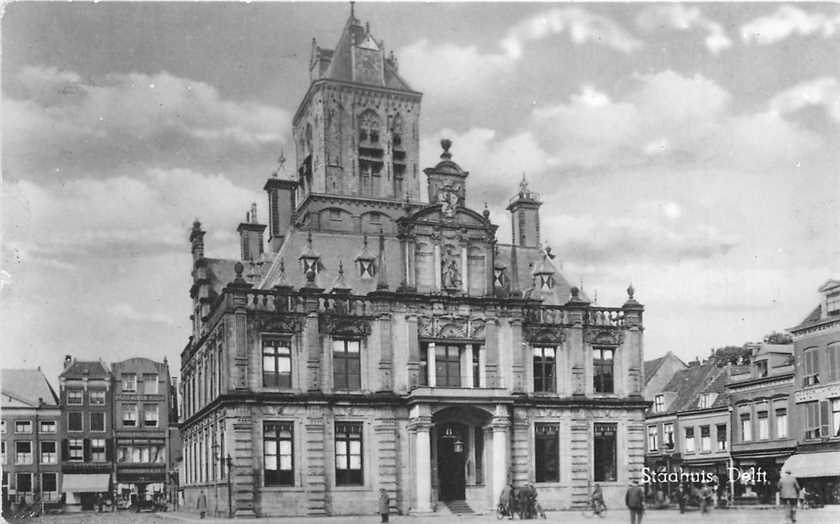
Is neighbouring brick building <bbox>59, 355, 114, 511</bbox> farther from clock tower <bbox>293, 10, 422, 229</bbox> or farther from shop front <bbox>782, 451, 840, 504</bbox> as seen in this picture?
shop front <bbox>782, 451, 840, 504</bbox>

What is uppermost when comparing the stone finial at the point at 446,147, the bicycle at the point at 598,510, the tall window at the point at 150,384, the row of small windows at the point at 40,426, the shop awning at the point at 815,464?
the stone finial at the point at 446,147

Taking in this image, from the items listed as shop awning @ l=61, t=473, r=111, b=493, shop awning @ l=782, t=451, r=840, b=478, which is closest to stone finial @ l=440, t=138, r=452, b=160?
shop awning @ l=782, t=451, r=840, b=478

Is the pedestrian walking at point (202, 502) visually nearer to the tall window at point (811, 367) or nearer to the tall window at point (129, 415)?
the tall window at point (129, 415)

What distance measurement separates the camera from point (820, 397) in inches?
1896

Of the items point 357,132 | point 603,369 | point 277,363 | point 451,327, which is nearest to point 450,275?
point 451,327

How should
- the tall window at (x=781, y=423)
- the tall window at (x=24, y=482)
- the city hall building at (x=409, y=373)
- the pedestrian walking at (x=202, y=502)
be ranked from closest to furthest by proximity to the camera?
1. the city hall building at (x=409, y=373)
2. the pedestrian walking at (x=202, y=502)
3. the tall window at (x=781, y=423)
4. the tall window at (x=24, y=482)

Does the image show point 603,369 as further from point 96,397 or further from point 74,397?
point 74,397

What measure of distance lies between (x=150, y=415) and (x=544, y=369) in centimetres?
3706

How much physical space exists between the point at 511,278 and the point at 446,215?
14.6ft

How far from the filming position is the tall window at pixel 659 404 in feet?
214

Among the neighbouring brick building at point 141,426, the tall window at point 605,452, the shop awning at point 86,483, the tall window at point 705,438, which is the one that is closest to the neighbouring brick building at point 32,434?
the shop awning at point 86,483

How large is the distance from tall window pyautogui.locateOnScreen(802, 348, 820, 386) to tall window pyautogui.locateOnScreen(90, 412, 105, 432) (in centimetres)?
4668

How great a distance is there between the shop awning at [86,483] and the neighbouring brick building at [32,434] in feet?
1.93

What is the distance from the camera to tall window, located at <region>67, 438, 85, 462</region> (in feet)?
227
